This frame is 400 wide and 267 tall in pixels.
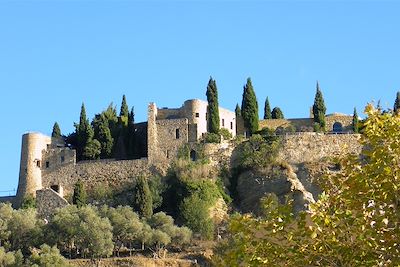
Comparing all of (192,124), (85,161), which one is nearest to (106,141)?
(85,161)

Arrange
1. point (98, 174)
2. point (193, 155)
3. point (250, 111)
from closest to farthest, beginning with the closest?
1. point (193, 155)
2. point (98, 174)
3. point (250, 111)

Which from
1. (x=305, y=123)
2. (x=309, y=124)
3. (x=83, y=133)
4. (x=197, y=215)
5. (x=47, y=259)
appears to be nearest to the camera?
(x=47, y=259)

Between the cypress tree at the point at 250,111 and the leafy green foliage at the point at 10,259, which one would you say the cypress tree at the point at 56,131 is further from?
the leafy green foliage at the point at 10,259

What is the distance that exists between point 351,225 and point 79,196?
46.0 metres

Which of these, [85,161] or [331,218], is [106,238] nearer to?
[85,161]

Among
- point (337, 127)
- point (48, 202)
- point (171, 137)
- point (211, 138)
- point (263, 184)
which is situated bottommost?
point (48, 202)

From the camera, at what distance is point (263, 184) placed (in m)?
60.1

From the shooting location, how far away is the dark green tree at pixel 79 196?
6006cm

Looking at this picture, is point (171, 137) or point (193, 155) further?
point (171, 137)

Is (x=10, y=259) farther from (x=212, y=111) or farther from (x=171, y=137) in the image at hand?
(x=212, y=111)

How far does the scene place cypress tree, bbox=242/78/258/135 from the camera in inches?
2517

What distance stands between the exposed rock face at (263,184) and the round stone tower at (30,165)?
1372 centimetres

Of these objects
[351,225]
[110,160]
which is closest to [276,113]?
[110,160]

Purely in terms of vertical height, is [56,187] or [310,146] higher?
[310,146]
